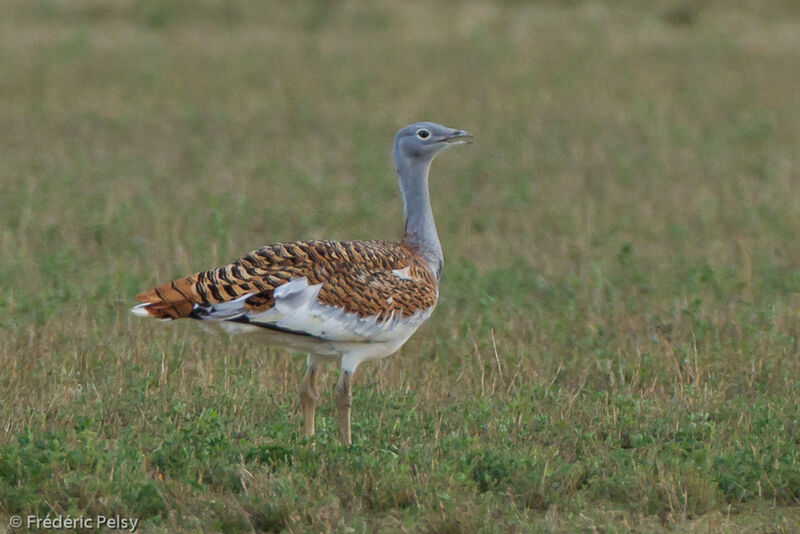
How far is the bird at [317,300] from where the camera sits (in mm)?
5480

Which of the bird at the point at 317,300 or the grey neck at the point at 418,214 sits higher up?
the grey neck at the point at 418,214

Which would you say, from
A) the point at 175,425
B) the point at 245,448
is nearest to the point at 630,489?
the point at 245,448

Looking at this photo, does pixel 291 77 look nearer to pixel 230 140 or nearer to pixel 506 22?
pixel 230 140

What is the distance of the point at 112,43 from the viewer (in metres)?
18.5

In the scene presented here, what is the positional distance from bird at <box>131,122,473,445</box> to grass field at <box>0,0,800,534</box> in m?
0.38

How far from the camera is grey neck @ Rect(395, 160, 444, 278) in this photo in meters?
6.28

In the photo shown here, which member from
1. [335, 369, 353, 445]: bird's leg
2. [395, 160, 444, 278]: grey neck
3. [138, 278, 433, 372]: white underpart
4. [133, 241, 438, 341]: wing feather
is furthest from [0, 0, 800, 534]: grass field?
[395, 160, 444, 278]: grey neck

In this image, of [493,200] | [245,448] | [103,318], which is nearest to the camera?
[245,448]

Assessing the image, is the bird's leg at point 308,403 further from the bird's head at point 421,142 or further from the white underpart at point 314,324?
the bird's head at point 421,142

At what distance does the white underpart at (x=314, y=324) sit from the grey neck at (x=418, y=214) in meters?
0.47

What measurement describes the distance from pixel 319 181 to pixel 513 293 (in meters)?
4.14

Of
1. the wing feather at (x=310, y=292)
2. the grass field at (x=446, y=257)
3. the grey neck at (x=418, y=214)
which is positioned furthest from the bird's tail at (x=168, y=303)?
the grey neck at (x=418, y=214)

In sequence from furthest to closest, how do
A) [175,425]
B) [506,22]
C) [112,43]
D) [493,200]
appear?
[506,22] < [112,43] < [493,200] < [175,425]

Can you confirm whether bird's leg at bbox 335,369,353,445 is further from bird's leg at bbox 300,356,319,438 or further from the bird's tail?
the bird's tail
